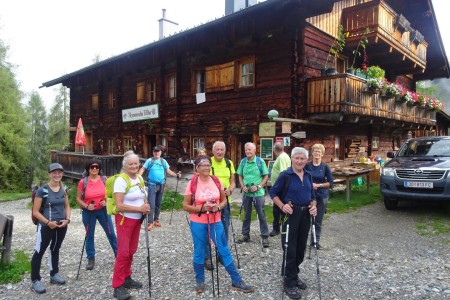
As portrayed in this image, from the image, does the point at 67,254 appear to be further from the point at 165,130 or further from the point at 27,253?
the point at 165,130

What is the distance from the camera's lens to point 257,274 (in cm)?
488

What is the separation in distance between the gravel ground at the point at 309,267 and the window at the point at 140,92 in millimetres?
11637

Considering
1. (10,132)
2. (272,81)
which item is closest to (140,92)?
(272,81)

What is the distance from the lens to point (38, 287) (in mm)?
4398

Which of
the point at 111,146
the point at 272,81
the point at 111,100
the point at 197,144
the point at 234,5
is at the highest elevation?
the point at 234,5

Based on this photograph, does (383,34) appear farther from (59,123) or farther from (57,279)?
(59,123)

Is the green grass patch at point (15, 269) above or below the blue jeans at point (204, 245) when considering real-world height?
below

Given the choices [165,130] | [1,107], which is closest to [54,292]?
[165,130]

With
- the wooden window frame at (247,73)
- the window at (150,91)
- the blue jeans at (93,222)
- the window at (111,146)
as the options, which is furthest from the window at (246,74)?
the window at (111,146)

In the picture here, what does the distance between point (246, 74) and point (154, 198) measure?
7.44 meters

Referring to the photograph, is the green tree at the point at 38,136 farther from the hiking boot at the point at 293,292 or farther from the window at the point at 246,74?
the hiking boot at the point at 293,292

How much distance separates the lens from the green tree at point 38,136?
33031mm

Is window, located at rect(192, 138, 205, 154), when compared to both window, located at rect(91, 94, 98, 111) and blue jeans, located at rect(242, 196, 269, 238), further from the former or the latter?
window, located at rect(91, 94, 98, 111)

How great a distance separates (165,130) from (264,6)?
331 inches
